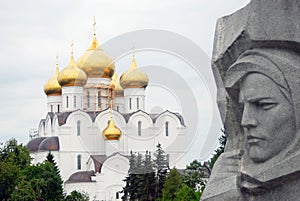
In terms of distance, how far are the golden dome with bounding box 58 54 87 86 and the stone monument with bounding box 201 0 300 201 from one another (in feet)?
140

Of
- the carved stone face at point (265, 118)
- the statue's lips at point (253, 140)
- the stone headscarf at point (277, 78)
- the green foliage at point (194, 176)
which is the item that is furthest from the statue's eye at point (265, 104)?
the green foliage at point (194, 176)

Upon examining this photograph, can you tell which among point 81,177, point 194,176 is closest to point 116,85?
point 81,177

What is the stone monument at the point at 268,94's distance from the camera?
199 inches

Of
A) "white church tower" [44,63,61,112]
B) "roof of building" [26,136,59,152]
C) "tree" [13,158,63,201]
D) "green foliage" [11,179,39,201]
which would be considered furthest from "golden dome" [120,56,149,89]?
"green foliage" [11,179,39,201]

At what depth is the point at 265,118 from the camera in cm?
509

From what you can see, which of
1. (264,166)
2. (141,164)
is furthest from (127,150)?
(264,166)

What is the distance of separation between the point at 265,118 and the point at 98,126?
4494 cm

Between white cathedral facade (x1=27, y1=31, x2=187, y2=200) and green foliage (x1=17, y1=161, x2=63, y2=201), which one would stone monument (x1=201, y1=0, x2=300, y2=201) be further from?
white cathedral facade (x1=27, y1=31, x2=187, y2=200)

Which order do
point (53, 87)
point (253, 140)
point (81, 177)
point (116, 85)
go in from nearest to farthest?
point (253, 140) < point (81, 177) < point (116, 85) < point (53, 87)

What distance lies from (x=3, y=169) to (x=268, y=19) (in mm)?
25911

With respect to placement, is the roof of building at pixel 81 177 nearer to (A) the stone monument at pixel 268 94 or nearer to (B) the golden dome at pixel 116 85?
(B) the golden dome at pixel 116 85

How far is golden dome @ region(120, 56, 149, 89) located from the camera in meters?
47.8

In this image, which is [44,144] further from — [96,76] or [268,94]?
[268,94]

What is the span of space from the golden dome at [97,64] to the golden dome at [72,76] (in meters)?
0.43
